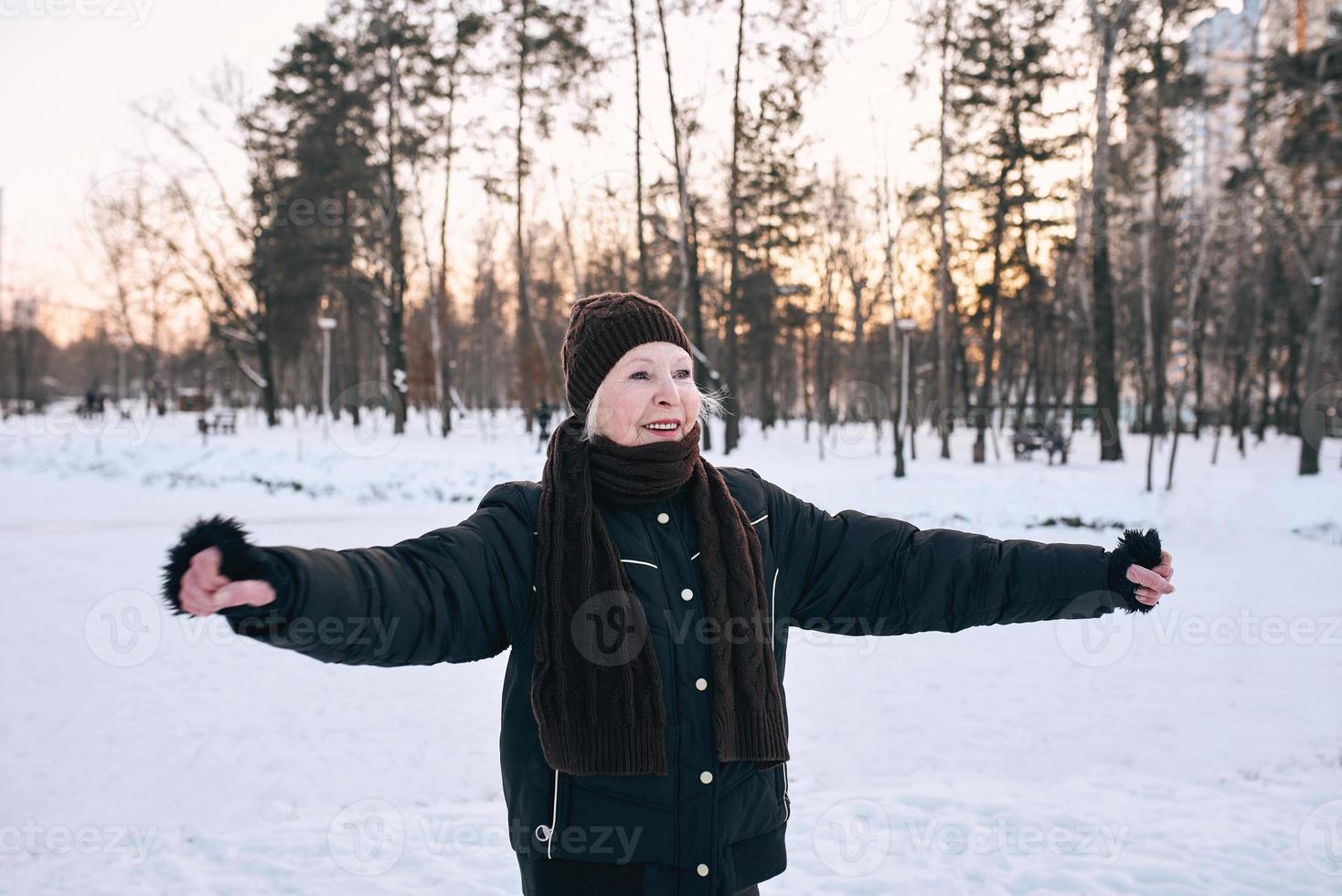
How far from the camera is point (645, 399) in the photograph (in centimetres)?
194

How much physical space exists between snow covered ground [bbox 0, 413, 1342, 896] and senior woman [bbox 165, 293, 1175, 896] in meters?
2.18

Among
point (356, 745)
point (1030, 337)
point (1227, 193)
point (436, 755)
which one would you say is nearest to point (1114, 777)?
point (436, 755)

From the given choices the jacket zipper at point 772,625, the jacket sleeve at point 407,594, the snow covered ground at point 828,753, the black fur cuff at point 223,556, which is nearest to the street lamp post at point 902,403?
the snow covered ground at point 828,753

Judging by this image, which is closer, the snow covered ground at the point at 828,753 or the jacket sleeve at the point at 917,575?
the jacket sleeve at the point at 917,575

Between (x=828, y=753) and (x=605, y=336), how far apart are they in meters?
4.03

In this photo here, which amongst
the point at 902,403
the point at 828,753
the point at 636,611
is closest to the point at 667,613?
the point at 636,611

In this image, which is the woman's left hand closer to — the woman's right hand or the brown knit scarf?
the brown knit scarf

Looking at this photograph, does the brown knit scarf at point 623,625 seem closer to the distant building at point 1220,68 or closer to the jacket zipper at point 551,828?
the jacket zipper at point 551,828

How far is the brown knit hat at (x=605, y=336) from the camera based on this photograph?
6.58ft

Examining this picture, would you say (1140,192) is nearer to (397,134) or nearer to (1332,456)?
(1332,456)

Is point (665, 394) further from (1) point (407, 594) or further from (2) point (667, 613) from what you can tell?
(1) point (407, 594)

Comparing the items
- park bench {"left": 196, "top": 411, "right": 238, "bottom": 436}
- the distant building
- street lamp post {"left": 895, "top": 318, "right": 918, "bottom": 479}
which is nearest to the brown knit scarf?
street lamp post {"left": 895, "top": 318, "right": 918, "bottom": 479}

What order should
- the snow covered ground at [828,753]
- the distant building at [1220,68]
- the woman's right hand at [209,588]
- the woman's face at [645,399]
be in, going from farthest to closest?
the distant building at [1220,68], the snow covered ground at [828,753], the woman's face at [645,399], the woman's right hand at [209,588]

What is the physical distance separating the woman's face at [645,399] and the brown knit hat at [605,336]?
24mm
